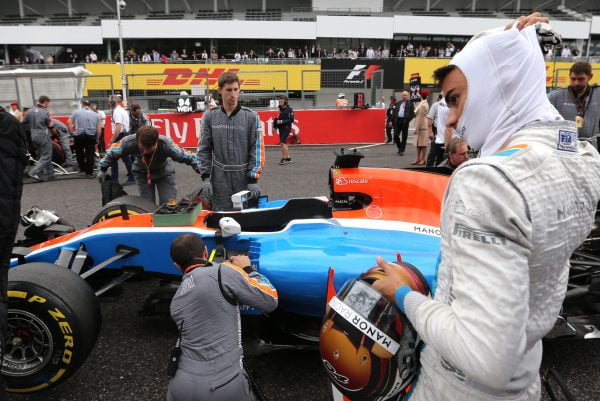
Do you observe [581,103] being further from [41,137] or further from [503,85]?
[41,137]

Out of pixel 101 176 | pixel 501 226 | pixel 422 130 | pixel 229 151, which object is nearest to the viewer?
pixel 501 226

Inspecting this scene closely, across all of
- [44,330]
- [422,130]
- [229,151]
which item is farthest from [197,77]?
[44,330]

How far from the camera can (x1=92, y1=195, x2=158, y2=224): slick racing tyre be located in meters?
3.84

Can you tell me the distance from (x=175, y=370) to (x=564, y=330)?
86.7 inches

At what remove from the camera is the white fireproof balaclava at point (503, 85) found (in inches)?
40.9

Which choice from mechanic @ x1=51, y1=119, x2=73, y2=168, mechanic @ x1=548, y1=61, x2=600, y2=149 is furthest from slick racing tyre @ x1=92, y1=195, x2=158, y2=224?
mechanic @ x1=51, y1=119, x2=73, y2=168

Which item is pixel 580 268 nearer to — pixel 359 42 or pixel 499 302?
pixel 499 302

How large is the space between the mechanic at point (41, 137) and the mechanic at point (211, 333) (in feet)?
28.1

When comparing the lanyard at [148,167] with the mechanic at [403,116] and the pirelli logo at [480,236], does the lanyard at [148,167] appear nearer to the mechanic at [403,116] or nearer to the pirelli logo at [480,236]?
the pirelli logo at [480,236]

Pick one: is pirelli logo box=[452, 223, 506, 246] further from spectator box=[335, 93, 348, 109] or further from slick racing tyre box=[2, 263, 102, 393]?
spectator box=[335, 93, 348, 109]

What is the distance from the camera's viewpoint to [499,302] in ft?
2.82

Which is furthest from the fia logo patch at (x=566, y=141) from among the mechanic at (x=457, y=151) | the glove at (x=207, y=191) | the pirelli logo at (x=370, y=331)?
the glove at (x=207, y=191)

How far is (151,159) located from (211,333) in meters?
3.08

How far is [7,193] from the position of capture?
201 centimetres
